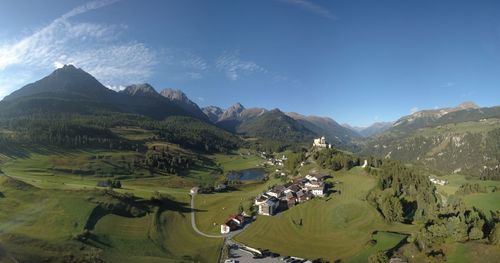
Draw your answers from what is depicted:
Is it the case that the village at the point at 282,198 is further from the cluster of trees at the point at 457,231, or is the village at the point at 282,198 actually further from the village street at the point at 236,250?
the cluster of trees at the point at 457,231

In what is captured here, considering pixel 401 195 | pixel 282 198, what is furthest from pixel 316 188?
pixel 401 195

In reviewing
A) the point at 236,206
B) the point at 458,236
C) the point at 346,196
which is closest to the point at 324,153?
the point at 346,196

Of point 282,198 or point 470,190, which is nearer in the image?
point 282,198

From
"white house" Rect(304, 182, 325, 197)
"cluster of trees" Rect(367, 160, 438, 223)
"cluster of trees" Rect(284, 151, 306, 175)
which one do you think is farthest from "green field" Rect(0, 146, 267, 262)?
"cluster of trees" Rect(284, 151, 306, 175)

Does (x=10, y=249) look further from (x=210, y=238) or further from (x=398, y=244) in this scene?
(x=398, y=244)

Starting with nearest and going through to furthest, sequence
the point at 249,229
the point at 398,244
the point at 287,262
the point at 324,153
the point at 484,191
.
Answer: the point at 287,262, the point at 398,244, the point at 249,229, the point at 484,191, the point at 324,153

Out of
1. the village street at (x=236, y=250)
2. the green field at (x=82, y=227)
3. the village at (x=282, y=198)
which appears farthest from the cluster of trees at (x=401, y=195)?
the green field at (x=82, y=227)

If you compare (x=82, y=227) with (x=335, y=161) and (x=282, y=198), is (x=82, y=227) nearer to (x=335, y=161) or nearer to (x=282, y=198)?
(x=282, y=198)
